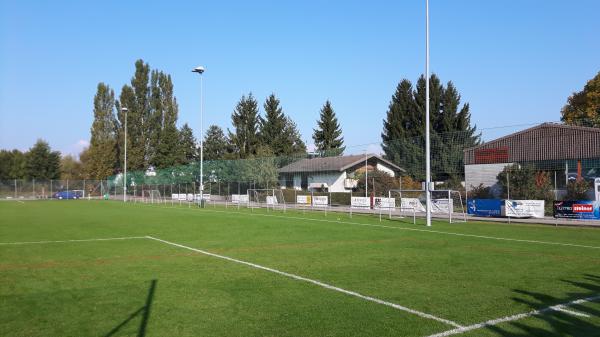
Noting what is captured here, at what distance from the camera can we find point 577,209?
26.1 m

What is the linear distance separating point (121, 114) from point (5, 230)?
63.0m

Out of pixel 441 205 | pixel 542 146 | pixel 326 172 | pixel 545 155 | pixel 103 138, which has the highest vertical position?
pixel 103 138

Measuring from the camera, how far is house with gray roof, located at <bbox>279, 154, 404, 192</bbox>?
46625 millimetres

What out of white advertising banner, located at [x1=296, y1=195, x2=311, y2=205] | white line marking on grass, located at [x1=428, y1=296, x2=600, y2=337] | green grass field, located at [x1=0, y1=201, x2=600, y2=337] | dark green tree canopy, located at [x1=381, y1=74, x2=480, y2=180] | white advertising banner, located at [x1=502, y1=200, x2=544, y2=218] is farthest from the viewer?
dark green tree canopy, located at [x1=381, y1=74, x2=480, y2=180]

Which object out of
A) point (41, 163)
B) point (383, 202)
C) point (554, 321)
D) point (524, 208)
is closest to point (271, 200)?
point (383, 202)

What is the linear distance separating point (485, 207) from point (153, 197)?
42568 millimetres

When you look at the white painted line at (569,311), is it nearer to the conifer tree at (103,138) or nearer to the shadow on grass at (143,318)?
the shadow on grass at (143,318)

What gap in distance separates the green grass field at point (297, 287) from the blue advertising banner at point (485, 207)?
42.5 ft

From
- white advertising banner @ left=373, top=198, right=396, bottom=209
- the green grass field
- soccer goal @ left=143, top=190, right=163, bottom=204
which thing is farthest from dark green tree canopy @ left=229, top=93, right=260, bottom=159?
the green grass field

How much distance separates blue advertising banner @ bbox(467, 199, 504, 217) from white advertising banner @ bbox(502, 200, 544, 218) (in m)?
0.73

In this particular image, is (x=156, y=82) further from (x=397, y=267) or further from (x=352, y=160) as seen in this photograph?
(x=397, y=267)

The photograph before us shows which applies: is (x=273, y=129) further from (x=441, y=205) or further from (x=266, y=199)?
(x=441, y=205)

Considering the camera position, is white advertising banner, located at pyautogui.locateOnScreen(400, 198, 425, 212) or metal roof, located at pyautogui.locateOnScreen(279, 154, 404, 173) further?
metal roof, located at pyautogui.locateOnScreen(279, 154, 404, 173)

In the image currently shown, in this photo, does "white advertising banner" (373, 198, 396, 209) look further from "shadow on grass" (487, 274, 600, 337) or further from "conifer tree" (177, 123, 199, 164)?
"conifer tree" (177, 123, 199, 164)
